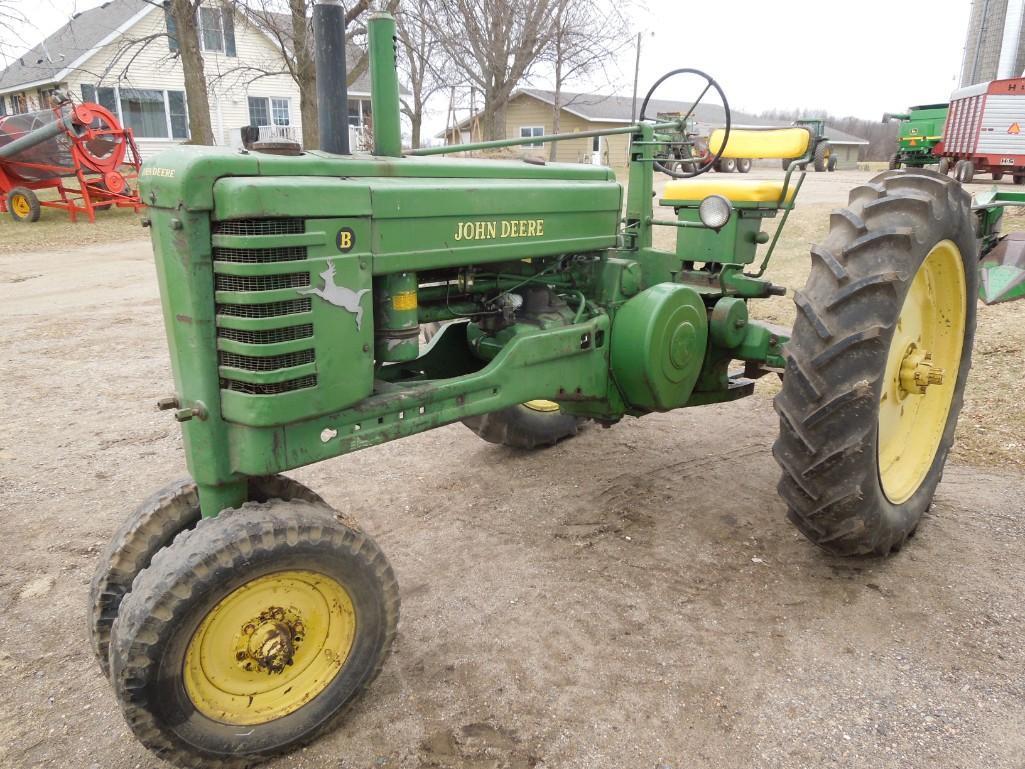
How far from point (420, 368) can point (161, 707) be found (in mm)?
1618

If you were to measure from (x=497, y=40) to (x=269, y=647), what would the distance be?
21.7 meters

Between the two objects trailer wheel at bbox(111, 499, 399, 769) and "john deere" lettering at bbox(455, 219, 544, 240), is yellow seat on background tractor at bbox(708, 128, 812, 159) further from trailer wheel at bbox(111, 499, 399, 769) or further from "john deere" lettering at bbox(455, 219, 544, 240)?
trailer wheel at bbox(111, 499, 399, 769)

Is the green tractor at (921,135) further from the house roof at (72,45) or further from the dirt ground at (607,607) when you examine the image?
the house roof at (72,45)

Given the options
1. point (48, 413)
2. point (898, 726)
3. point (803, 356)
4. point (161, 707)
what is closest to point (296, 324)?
point (161, 707)

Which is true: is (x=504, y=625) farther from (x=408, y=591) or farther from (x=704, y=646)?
(x=704, y=646)

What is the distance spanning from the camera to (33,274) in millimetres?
10258

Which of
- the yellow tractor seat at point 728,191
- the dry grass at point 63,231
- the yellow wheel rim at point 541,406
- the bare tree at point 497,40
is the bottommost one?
the dry grass at point 63,231

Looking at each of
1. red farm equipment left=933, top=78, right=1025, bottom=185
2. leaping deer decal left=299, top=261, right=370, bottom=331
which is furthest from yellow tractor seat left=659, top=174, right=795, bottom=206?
red farm equipment left=933, top=78, right=1025, bottom=185

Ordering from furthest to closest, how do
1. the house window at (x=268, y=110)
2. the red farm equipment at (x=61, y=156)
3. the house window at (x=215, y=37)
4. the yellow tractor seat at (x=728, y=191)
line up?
the house window at (x=268, y=110)
the house window at (x=215, y=37)
the red farm equipment at (x=61, y=156)
the yellow tractor seat at (x=728, y=191)

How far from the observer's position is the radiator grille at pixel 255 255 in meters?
2.04

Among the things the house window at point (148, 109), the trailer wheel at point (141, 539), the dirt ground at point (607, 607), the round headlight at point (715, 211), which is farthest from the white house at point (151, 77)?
the trailer wheel at point (141, 539)

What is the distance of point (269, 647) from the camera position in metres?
2.17

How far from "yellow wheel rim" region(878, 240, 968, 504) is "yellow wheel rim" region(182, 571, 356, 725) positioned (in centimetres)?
220

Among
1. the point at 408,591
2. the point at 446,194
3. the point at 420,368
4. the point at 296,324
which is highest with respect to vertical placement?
the point at 446,194
